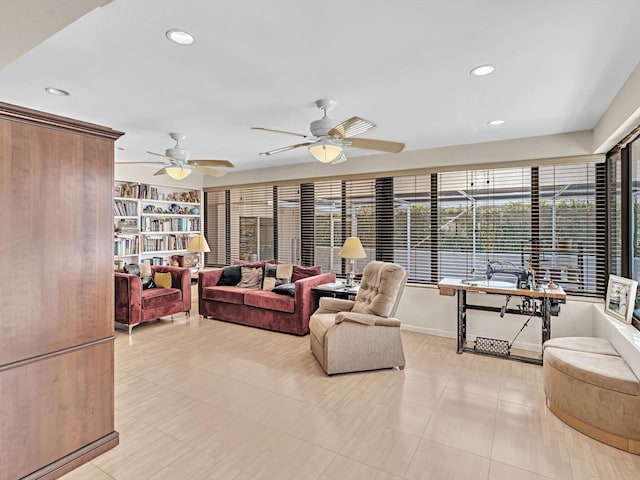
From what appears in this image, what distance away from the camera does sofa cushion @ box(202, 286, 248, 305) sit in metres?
5.10

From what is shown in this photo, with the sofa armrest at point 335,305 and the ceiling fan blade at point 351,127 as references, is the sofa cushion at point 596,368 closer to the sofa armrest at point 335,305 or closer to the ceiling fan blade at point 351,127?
the sofa armrest at point 335,305

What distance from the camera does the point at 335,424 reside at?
2525 millimetres

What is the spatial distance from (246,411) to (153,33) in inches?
105

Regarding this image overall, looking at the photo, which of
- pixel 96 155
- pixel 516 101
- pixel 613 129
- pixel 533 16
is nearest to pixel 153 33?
pixel 96 155

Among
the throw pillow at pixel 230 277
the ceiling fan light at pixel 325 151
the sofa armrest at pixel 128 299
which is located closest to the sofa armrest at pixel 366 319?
the ceiling fan light at pixel 325 151

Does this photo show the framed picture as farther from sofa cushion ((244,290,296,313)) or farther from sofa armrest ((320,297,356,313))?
sofa cushion ((244,290,296,313))

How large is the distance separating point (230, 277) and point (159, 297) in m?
1.07

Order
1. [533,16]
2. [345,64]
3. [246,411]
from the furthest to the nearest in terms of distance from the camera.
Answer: [246,411], [345,64], [533,16]

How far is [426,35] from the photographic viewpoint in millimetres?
2029

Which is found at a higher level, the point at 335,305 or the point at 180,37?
the point at 180,37

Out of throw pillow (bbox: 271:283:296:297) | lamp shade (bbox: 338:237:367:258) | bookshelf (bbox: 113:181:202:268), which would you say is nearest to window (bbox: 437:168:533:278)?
lamp shade (bbox: 338:237:367:258)

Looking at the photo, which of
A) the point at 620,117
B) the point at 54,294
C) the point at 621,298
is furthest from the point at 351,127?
the point at 621,298

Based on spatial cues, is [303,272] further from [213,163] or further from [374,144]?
[374,144]

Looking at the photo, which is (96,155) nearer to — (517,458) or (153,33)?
(153,33)
